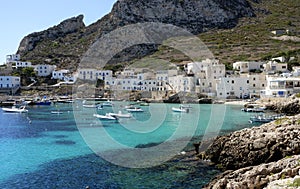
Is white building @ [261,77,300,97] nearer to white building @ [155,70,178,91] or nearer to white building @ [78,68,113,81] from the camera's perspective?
white building @ [155,70,178,91]

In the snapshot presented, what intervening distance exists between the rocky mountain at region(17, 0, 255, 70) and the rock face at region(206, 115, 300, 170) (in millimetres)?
103075

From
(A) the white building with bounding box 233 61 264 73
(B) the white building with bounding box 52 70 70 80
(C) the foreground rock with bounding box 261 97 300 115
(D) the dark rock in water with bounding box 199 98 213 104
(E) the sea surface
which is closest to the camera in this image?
(E) the sea surface

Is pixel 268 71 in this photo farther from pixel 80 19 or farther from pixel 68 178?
pixel 80 19

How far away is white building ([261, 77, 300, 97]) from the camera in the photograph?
57.2m

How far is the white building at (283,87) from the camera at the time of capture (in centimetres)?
5716

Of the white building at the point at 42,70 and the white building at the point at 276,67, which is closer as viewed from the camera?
the white building at the point at 276,67

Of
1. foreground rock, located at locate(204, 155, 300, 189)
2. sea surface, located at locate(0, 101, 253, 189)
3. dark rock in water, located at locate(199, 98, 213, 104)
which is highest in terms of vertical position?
dark rock in water, located at locate(199, 98, 213, 104)

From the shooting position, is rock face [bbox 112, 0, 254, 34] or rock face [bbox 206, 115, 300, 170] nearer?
rock face [bbox 206, 115, 300, 170]

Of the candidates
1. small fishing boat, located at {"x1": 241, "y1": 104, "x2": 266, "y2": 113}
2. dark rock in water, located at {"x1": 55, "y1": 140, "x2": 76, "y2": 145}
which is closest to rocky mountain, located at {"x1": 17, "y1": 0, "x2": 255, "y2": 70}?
small fishing boat, located at {"x1": 241, "y1": 104, "x2": 266, "y2": 113}

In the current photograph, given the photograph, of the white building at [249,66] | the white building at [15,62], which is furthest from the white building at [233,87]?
the white building at [15,62]

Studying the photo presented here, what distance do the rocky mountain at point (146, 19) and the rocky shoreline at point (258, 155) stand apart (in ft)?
339

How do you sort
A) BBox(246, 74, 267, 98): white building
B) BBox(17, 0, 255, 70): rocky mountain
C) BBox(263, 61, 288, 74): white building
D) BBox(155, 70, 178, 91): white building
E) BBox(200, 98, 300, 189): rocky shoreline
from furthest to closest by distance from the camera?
BBox(17, 0, 255, 70): rocky mountain, BBox(155, 70, 178, 91): white building, BBox(263, 61, 288, 74): white building, BBox(246, 74, 267, 98): white building, BBox(200, 98, 300, 189): rocky shoreline

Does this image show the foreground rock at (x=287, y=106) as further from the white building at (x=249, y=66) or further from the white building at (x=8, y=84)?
the white building at (x=8, y=84)

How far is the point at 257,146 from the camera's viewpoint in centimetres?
1717
